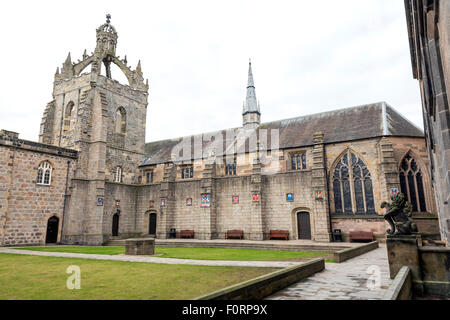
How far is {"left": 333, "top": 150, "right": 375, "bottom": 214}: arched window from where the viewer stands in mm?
23203

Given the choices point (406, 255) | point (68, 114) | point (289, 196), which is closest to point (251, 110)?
point (289, 196)

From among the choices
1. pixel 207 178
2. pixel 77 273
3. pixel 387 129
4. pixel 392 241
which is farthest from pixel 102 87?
pixel 392 241

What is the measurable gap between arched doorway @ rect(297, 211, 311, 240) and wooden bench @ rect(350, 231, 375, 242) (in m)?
3.62

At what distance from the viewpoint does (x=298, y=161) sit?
27.0 metres

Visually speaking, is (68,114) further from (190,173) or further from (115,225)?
(190,173)

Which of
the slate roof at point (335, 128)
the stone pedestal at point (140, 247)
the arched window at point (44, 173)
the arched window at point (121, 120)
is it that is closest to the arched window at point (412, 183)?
the slate roof at point (335, 128)

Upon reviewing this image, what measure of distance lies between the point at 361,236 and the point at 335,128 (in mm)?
10186

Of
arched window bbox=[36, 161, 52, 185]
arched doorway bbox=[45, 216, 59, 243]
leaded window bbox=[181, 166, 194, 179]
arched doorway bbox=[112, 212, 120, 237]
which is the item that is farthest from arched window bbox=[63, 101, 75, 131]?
leaded window bbox=[181, 166, 194, 179]

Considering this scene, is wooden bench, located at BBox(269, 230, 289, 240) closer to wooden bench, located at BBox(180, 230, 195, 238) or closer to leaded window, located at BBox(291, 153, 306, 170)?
leaded window, located at BBox(291, 153, 306, 170)

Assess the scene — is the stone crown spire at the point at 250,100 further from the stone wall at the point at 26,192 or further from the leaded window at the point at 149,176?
the stone wall at the point at 26,192

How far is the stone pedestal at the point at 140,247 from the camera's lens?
16.0 m

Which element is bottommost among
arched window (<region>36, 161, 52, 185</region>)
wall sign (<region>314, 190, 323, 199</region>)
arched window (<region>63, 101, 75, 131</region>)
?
wall sign (<region>314, 190, 323, 199</region>)

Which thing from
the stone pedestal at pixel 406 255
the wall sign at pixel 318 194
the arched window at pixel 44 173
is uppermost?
the arched window at pixel 44 173

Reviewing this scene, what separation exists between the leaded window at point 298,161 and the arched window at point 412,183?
7817 mm
